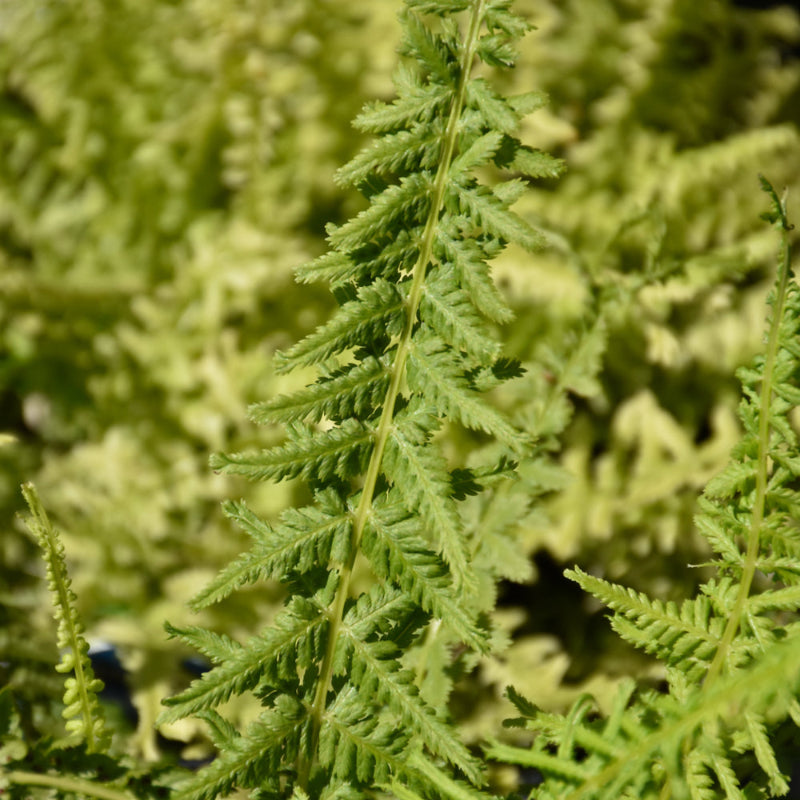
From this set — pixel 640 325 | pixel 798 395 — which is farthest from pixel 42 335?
pixel 798 395

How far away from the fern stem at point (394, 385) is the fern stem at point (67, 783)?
0.12 meters

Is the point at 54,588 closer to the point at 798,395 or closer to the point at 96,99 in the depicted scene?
the point at 798,395

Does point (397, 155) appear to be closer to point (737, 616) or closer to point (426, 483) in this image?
point (426, 483)

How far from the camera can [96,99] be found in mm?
1813

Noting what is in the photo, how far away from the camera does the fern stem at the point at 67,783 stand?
1.61 ft

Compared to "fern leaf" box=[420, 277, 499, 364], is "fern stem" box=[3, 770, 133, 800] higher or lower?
lower

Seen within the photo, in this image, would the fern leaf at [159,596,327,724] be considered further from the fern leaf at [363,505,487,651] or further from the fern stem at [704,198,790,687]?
the fern stem at [704,198,790,687]

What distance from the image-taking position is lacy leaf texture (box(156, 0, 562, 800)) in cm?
52

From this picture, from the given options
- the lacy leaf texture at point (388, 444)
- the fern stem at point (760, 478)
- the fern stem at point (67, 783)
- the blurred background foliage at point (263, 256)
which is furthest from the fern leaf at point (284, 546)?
the blurred background foliage at point (263, 256)

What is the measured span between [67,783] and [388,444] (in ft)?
0.88

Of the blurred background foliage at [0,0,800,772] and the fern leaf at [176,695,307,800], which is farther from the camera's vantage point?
the blurred background foliage at [0,0,800,772]

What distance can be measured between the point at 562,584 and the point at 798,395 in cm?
97

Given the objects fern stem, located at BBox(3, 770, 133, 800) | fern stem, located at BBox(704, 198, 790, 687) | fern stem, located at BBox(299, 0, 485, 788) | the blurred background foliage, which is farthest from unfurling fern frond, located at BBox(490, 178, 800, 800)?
the blurred background foliage

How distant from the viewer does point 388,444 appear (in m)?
0.56
